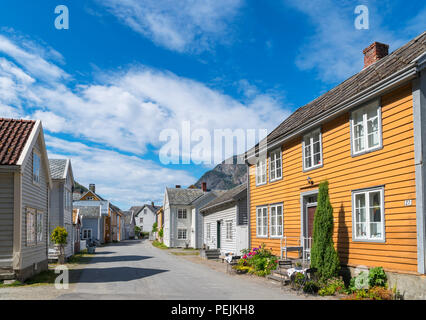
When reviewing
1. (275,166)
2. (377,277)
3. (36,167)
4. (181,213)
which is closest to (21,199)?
(36,167)

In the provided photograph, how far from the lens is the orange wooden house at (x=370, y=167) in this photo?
1072 cm

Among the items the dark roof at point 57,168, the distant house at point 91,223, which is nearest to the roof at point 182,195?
the distant house at point 91,223

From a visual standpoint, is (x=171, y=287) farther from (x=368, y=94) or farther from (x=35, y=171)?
(x=368, y=94)

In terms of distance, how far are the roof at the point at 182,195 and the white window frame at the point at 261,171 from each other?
997 inches

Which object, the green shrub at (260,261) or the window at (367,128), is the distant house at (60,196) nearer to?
the green shrub at (260,261)

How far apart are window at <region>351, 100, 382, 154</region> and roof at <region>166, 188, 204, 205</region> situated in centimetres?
3400

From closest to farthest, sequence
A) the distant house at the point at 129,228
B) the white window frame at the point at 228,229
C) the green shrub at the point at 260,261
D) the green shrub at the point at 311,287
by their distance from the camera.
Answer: the green shrub at the point at 311,287 < the green shrub at the point at 260,261 < the white window frame at the point at 228,229 < the distant house at the point at 129,228

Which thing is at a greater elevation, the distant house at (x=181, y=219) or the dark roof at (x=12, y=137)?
the dark roof at (x=12, y=137)

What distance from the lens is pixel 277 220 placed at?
18891mm

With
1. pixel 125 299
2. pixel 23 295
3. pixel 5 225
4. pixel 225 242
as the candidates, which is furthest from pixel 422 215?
pixel 225 242

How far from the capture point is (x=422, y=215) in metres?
10.3

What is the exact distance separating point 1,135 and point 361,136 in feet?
44.0

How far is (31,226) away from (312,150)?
1201 centimetres

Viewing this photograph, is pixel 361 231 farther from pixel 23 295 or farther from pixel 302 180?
pixel 23 295
